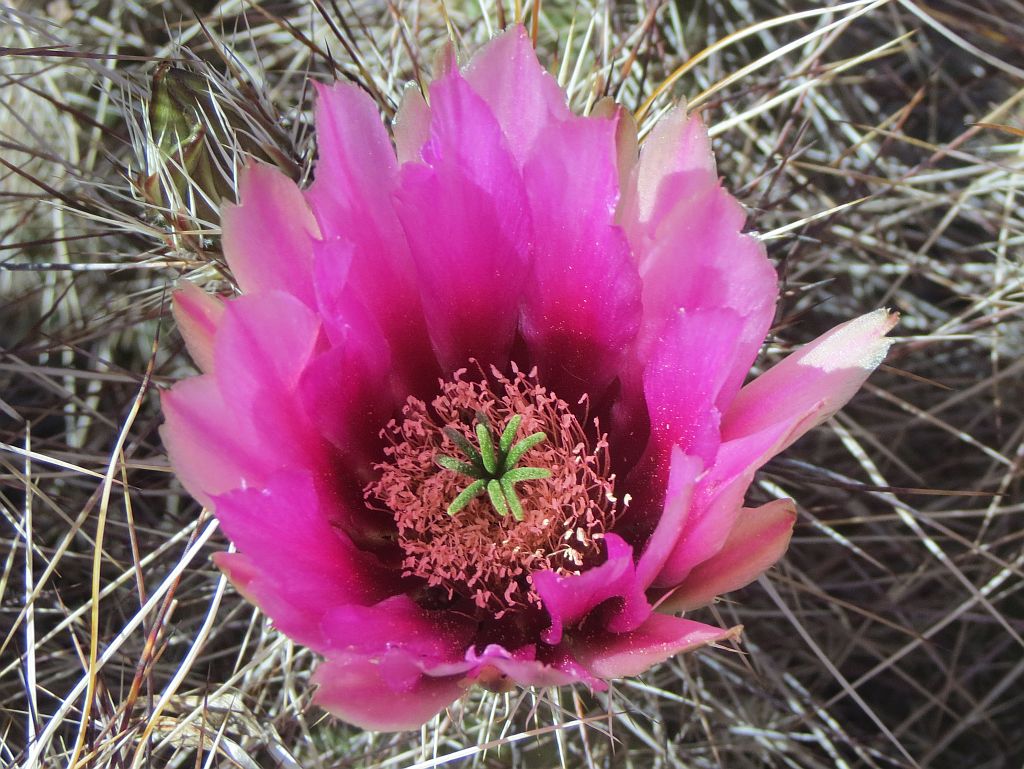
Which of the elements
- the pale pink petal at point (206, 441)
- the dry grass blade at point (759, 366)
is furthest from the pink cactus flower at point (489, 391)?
the dry grass blade at point (759, 366)

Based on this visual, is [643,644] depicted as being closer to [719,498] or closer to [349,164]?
[719,498]

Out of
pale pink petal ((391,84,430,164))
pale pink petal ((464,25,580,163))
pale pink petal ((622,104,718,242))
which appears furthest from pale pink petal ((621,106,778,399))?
pale pink petal ((391,84,430,164))

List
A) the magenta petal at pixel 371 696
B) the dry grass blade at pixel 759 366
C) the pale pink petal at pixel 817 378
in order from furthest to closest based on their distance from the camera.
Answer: the dry grass blade at pixel 759 366 → the pale pink petal at pixel 817 378 → the magenta petal at pixel 371 696

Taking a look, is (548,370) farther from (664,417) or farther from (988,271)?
(988,271)

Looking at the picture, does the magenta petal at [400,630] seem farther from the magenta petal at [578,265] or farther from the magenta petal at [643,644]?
the magenta petal at [578,265]

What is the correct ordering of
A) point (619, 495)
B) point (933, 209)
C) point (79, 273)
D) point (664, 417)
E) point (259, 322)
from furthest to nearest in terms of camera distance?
point (933, 209) → point (79, 273) → point (619, 495) → point (664, 417) → point (259, 322)

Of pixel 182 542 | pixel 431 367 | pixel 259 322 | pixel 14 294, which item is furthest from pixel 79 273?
pixel 259 322
